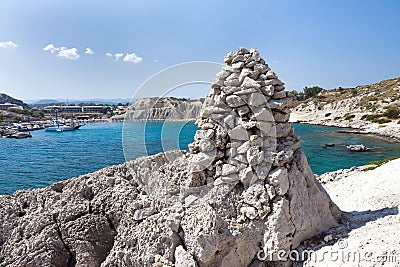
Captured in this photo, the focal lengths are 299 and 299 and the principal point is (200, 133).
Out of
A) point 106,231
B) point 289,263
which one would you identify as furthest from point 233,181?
point 106,231

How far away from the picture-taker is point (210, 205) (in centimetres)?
629

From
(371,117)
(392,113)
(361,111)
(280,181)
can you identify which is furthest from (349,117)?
(280,181)

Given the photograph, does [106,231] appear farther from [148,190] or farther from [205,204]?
[205,204]

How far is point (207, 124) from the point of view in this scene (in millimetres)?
6922

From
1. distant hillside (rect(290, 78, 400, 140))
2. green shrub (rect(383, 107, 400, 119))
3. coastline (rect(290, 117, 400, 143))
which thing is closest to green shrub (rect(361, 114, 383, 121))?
distant hillside (rect(290, 78, 400, 140))

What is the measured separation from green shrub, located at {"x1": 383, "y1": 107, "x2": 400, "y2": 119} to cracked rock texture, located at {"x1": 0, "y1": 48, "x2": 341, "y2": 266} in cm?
6768

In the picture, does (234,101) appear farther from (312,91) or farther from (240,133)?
(312,91)

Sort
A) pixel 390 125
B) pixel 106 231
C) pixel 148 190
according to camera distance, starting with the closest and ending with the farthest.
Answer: pixel 106 231 → pixel 148 190 → pixel 390 125

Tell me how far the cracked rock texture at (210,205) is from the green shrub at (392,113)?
222 ft

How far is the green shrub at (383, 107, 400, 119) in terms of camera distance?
63075 mm

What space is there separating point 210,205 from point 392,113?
7111 cm

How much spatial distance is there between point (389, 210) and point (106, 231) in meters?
6.81

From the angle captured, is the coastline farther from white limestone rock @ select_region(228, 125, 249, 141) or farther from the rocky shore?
white limestone rock @ select_region(228, 125, 249, 141)

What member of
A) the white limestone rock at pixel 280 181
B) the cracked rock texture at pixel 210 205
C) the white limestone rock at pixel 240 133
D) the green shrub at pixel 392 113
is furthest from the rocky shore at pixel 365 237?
the green shrub at pixel 392 113
